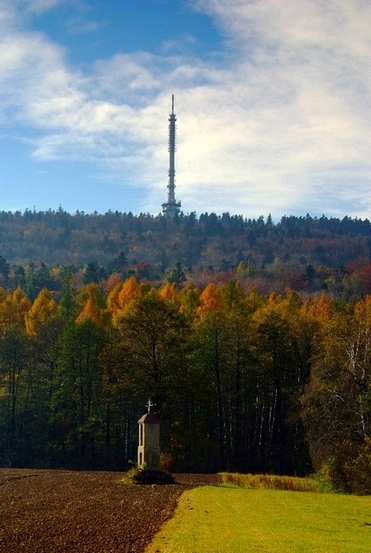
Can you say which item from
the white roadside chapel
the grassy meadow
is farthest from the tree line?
the grassy meadow

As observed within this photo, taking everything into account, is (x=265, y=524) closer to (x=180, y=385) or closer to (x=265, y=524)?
(x=265, y=524)

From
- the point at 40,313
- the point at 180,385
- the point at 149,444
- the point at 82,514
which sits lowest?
the point at 149,444

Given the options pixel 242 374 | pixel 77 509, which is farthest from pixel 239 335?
pixel 77 509

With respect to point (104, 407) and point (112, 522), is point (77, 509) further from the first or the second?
point (104, 407)

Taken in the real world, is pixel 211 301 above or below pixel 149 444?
above

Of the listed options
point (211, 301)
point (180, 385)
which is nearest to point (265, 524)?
point (180, 385)

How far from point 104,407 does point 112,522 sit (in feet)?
131

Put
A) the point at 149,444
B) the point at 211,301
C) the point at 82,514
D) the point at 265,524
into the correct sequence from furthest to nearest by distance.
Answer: the point at 211,301 → the point at 149,444 → the point at 82,514 → the point at 265,524

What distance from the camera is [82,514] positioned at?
2247cm

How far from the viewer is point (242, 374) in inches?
2365

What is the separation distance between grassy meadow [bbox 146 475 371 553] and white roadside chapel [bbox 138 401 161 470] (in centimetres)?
472

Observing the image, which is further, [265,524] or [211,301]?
[211,301]

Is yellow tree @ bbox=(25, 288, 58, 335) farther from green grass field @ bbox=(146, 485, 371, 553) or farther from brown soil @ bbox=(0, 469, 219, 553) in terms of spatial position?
green grass field @ bbox=(146, 485, 371, 553)

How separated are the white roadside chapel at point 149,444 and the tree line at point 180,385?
8.32 metres
